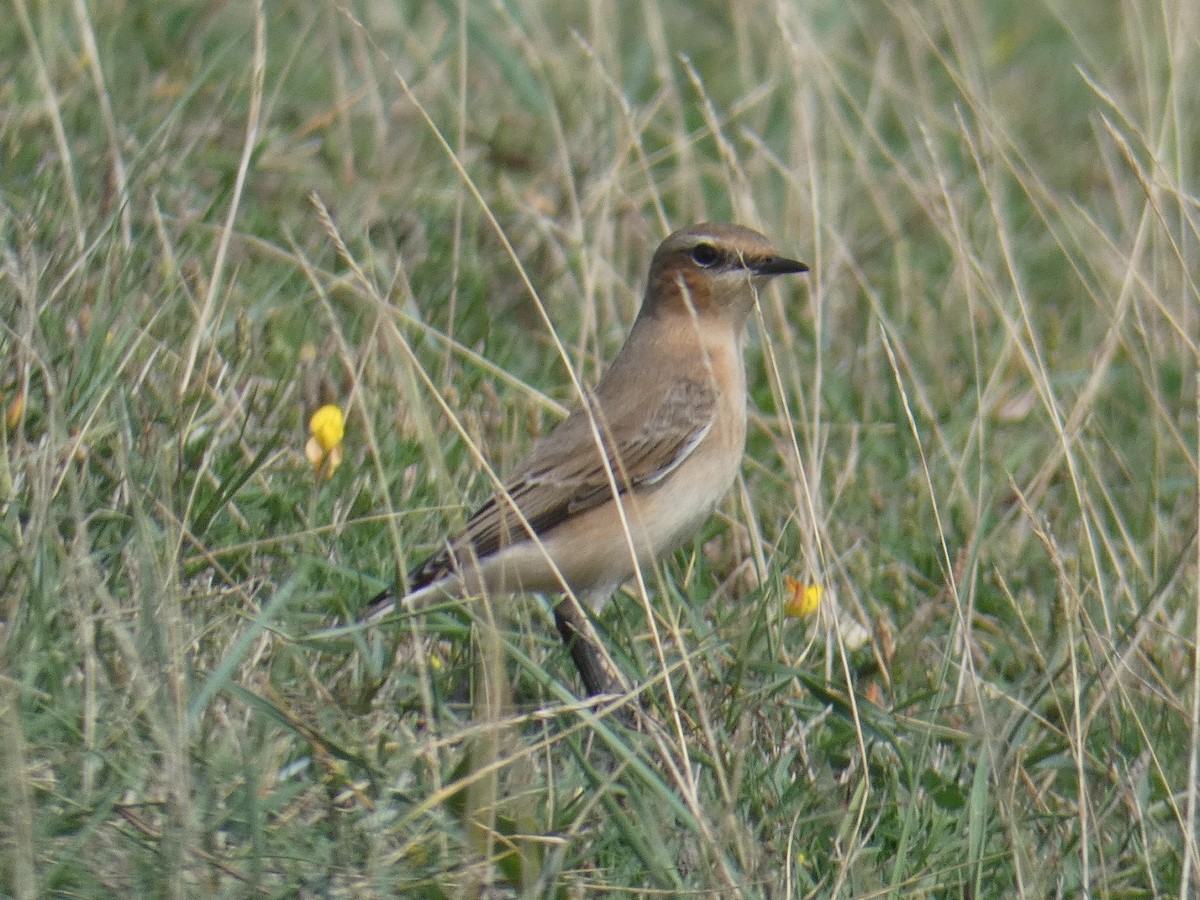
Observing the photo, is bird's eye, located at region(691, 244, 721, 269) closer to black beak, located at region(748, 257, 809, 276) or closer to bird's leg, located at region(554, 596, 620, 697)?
black beak, located at region(748, 257, 809, 276)

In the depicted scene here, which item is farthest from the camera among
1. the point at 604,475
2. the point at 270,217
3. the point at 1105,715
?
the point at 270,217

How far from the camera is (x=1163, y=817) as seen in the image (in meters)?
4.57

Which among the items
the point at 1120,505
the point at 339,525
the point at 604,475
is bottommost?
the point at 1120,505

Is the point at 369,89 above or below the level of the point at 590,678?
above

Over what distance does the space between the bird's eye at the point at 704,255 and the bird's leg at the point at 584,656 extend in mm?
1299

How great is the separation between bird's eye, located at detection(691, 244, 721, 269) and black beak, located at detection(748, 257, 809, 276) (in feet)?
0.44

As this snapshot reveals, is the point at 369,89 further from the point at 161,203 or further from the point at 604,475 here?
the point at 604,475

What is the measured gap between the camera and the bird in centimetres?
525

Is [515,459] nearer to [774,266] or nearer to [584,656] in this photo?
[584,656]

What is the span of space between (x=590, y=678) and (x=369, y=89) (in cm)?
304

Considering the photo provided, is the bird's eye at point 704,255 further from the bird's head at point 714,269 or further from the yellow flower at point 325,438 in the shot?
the yellow flower at point 325,438

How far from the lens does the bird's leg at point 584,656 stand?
16.8 ft

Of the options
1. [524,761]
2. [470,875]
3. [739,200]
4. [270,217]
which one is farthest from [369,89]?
[470,875]

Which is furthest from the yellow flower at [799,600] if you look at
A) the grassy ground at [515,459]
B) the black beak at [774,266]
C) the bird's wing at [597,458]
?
the black beak at [774,266]
